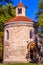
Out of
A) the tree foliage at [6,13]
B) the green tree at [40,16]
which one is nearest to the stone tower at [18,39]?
the green tree at [40,16]

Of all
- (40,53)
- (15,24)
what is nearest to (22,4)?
(15,24)

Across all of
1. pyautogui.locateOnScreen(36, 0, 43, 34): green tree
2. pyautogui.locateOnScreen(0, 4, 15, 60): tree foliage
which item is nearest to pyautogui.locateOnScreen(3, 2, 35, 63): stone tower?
pyautogui.locateOnScreen(36, 0, 43, 34): green tree

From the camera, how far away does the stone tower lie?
4150 centimetres

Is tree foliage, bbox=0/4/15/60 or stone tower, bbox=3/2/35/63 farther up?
tree foliage, bbox=0/4/15/60

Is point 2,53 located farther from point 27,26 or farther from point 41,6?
point 41,6

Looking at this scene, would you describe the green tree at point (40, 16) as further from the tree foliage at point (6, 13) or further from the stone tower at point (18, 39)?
the tree foliage at point (6, 13)

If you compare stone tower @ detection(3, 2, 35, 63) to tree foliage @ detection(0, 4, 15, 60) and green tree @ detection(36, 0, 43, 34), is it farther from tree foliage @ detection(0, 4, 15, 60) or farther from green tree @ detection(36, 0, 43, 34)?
tree foliage @ detection(0, 4, 15, 60)

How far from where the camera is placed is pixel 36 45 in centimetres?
4244

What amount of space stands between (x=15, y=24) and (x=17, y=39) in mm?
2317

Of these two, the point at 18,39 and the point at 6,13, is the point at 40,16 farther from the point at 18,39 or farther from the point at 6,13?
the point at 6,13

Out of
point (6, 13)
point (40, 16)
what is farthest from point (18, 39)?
point (6, 13)

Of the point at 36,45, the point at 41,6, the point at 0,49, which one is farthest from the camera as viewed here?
the point at 0,49

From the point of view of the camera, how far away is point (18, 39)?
1638 inches

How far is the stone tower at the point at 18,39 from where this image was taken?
136 ft
